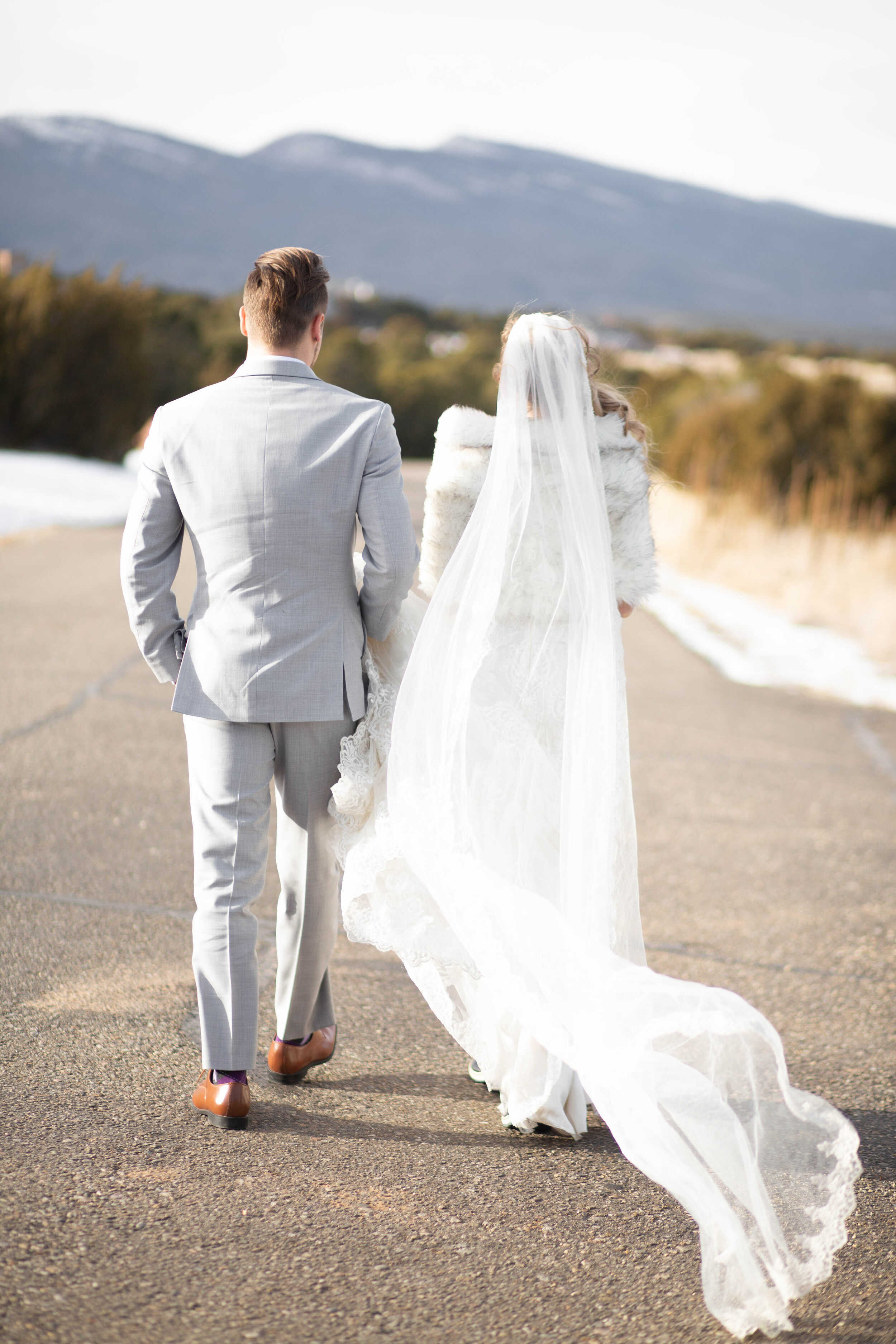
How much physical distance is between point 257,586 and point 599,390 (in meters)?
1.05

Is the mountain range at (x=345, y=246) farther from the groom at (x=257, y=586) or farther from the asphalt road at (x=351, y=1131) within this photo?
the groom at (x=257, y=586)

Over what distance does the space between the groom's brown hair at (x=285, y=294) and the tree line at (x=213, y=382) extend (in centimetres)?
108

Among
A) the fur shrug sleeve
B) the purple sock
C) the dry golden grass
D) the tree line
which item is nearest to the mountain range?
the tree line

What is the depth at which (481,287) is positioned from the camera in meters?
162

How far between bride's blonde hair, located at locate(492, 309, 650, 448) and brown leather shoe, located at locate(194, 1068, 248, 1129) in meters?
1.89

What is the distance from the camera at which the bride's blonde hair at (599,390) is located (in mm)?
2961

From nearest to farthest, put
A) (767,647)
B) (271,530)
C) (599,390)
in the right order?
(271,530), (599,390), (767,647)

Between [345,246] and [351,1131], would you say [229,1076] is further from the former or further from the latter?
[345,246]

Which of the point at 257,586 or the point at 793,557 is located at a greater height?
the point at 257,586

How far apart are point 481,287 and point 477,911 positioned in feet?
553

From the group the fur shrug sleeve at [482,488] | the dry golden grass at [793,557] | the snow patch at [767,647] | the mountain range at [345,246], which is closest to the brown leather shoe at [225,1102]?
the fur shrug sleeve at [482,488]

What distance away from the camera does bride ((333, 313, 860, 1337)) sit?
8.88ft

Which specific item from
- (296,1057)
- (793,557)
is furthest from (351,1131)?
(793,557)

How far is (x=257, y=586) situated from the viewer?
2.74 m
